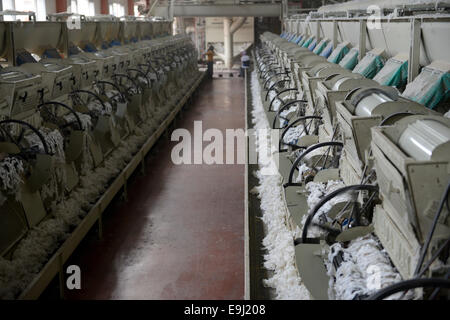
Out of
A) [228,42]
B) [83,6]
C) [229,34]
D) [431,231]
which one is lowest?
[431,231]

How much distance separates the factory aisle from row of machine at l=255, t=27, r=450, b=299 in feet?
3.23

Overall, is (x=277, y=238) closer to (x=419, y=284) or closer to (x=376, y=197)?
(x=376, y=197)

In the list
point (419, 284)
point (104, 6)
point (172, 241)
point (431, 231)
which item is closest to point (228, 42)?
point (104, 6)

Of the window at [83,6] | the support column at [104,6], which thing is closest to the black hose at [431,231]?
the window at [83,6]

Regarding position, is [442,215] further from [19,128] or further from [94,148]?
[94,148]

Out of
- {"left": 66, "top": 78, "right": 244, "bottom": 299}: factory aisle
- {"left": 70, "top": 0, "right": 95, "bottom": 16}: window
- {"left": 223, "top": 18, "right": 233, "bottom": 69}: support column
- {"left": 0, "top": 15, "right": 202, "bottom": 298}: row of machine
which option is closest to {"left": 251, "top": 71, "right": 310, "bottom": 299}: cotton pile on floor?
{"left": 66, "top": 78, "right": 244, "bottom": 299}: factory aisle

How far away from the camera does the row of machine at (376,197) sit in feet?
6.79

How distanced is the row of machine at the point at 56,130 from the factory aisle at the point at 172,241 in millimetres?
372

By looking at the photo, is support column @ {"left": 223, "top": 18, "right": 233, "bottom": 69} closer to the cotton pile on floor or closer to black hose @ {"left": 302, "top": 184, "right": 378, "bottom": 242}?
the cotton pile on floor

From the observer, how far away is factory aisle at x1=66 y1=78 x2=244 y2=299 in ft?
13.3

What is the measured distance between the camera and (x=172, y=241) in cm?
490

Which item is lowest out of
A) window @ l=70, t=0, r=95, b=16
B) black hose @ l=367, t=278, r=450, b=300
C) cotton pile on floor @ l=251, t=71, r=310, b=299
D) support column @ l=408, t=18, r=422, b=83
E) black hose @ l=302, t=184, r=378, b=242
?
cotton pile on floor @ l=251, t=71, r=310, b=299

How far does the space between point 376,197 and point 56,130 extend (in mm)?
2973

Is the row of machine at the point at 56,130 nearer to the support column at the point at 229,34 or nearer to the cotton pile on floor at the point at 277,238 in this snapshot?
the cotton pile on floor at the point at 277,238
